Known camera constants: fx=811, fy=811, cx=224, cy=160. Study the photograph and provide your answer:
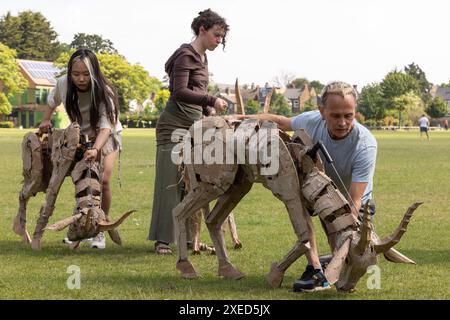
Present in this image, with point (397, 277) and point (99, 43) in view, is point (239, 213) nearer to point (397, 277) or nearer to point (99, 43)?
point (397, 277)

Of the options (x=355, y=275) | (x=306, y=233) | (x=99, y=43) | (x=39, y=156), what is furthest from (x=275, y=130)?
(x=99, y=43)

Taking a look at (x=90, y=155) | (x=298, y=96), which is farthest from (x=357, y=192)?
(x=298, y=96)

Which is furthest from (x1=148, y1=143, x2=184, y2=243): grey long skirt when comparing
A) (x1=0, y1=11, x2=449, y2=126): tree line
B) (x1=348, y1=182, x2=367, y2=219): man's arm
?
(x1=0, y1=11, x2=449, y2=126): tree line

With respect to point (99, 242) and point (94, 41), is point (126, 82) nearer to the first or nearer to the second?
point (94, 41)

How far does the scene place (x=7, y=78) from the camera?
91562 millimetres

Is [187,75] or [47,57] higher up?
[47,57]

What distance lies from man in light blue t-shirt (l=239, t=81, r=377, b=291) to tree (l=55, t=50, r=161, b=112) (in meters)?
101

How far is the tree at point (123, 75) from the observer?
107875mm

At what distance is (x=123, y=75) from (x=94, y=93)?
103m

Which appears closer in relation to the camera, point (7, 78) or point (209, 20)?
point (209, 20)

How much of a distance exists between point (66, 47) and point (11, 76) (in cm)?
5587

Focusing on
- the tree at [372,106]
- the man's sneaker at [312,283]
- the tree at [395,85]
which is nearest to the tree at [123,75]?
the tree at [372,106]

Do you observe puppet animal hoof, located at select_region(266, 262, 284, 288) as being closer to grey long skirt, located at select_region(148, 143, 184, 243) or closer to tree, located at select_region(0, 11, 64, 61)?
grey long skirt, located at select_region(148, 143, 184, 243)

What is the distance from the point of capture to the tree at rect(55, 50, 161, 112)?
10788 centimetres
